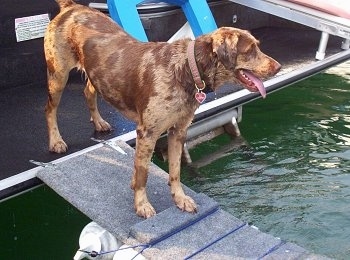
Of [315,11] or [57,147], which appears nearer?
[57,147]

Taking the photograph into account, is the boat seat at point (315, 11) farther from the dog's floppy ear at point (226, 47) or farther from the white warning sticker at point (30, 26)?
the dog's floppy ear at point (226, 47)

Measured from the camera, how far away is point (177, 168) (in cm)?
383

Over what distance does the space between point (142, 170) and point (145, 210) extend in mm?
274

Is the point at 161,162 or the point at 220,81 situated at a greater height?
the point at 220,81

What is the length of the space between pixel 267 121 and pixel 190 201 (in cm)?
310

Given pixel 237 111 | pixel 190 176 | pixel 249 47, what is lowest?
pixel 190 176

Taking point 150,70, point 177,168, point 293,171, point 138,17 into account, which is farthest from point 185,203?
point 138,17

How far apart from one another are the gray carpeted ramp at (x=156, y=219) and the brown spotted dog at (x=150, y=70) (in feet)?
0.41

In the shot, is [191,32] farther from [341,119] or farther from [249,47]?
[249,47]

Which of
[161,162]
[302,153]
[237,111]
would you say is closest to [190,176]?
[161,162]

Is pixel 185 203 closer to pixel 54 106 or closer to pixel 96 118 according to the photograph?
pixel 54 106

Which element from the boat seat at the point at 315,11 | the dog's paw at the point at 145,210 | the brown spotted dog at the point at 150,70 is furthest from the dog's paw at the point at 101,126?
the boat seat at the point at 315,11

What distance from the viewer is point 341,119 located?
679 centimetres

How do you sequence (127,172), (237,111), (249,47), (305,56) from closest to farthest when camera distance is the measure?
(249,47) → (127,172) → (237,111) → (305,56)
